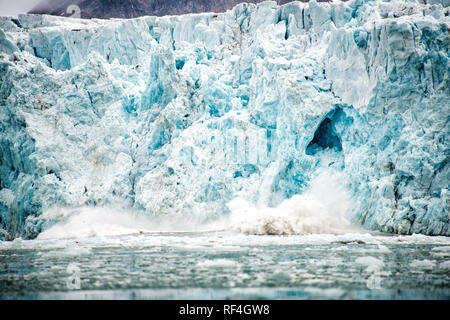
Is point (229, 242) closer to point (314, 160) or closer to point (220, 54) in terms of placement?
point (314, 160)

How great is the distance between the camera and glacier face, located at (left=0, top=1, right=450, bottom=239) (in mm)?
16672

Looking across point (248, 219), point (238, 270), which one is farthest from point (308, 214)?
point (238, 270)

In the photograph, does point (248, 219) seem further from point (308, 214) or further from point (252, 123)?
point (252, 123)

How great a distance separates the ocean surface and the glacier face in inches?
176

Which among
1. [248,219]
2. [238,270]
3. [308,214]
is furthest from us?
[248,219]

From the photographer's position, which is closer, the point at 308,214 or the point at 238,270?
the point at 238,270

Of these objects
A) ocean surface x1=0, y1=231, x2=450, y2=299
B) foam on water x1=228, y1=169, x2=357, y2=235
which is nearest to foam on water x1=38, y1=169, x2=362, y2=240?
foam on water x1=228, y1=169, x2=357, y2=235

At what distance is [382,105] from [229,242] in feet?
27.0

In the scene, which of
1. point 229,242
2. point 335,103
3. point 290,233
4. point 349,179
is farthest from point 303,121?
point 229,242

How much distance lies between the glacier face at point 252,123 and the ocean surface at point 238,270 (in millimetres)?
4479

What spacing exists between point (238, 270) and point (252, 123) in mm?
12616

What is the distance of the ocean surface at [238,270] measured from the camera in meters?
6.67

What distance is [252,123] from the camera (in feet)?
67.6

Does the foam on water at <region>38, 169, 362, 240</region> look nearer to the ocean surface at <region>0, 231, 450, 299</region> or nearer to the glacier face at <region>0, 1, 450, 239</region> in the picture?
the glacier face at <region>0, 1, 450, 239</region>
